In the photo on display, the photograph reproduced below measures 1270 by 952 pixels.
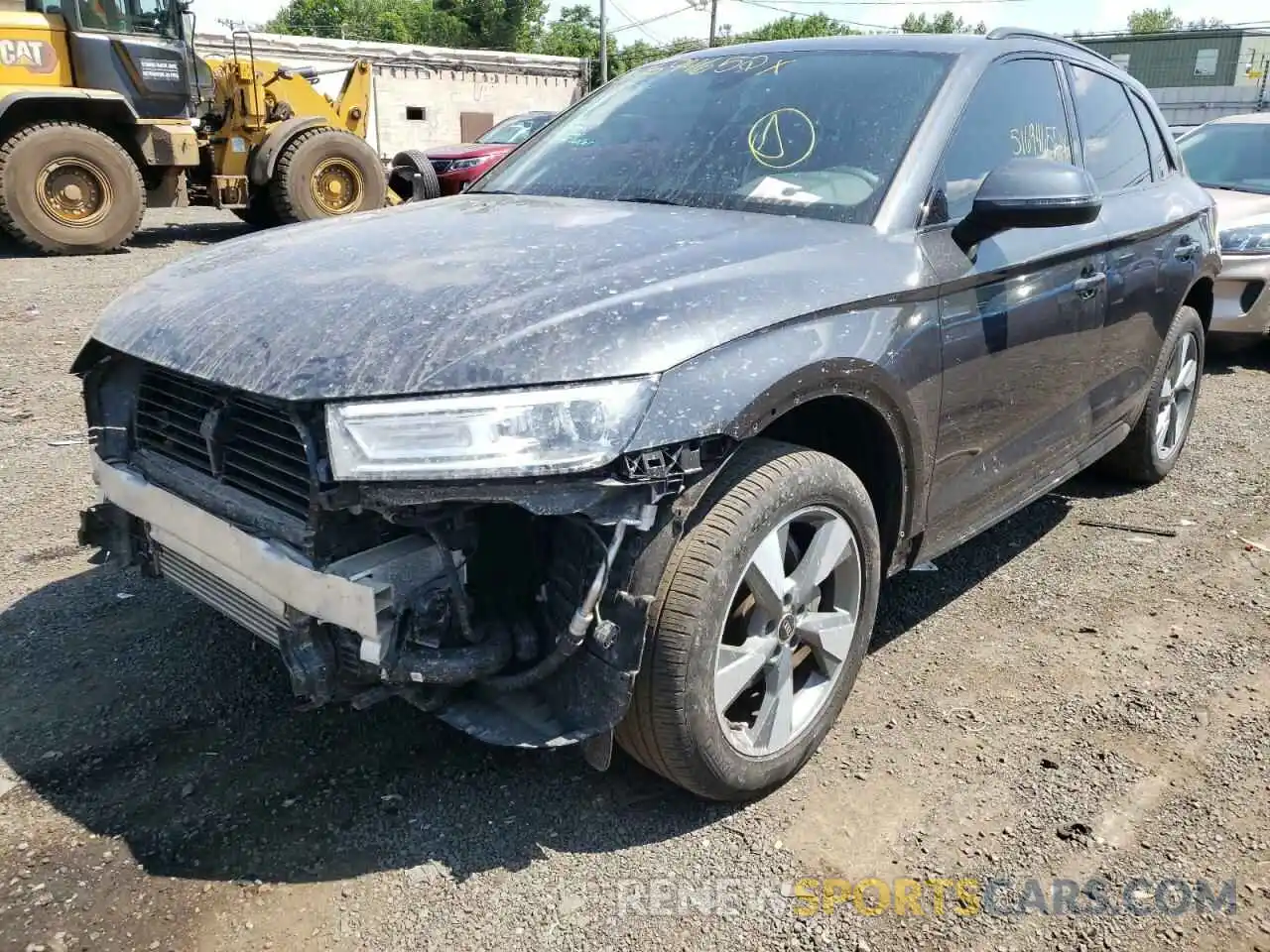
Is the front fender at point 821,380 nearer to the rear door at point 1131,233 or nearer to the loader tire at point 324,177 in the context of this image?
the rear door at point 1131,233

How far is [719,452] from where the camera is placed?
211 cm

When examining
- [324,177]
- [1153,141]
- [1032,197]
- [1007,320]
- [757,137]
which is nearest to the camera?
[1032,197]

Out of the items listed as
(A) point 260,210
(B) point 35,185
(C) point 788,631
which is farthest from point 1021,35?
(A) point 260,210

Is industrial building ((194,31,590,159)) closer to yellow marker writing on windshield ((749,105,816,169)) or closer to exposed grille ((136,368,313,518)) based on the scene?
yellow marker writing on windshield ((749,105,816,169))

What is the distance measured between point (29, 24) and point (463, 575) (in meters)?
11.3

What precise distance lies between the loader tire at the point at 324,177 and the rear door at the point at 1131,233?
33.6 feet

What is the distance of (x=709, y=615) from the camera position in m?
2.15

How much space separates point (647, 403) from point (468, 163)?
554 inches

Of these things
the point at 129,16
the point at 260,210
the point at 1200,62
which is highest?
the point at 1200,62

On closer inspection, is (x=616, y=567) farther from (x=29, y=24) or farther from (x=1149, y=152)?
(x=29, y=24)

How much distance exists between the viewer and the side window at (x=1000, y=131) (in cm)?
286

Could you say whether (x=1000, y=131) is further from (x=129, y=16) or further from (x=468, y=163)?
(x=468, y=163)

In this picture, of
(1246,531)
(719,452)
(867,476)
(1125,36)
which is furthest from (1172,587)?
(1125,36)

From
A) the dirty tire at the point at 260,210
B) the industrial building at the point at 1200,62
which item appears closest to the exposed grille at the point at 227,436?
the dirty tire at the point at 260,210
